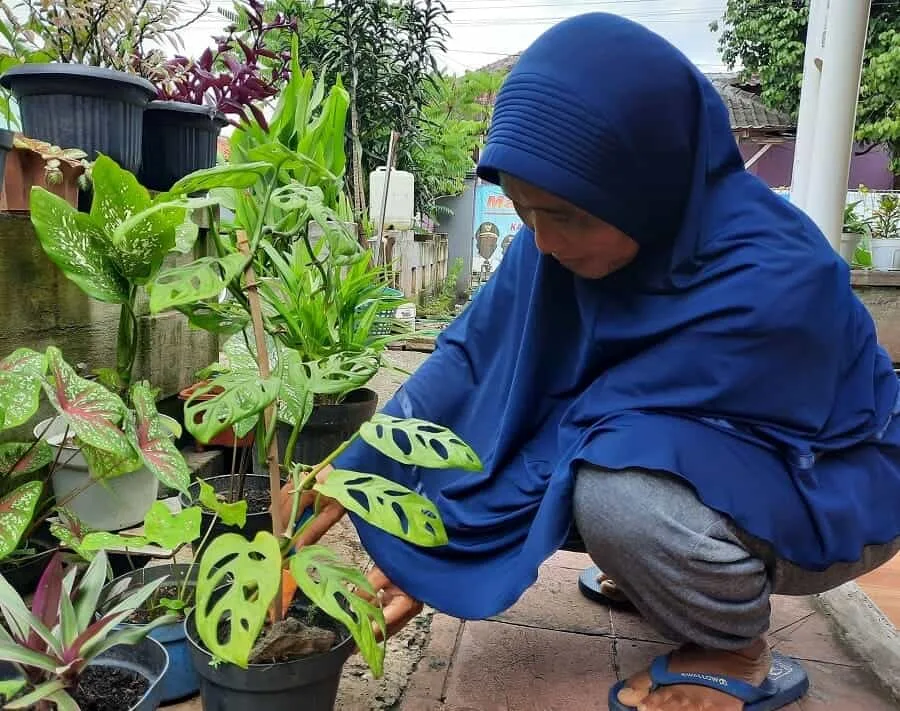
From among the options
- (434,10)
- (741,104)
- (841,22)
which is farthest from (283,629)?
(741,104)

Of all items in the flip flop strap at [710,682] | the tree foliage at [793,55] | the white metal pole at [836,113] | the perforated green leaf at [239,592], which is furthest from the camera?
the tree foliage at [793,55]

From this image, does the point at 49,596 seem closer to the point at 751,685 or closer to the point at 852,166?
the point at 751,685

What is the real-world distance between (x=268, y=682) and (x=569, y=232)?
2.26 feet

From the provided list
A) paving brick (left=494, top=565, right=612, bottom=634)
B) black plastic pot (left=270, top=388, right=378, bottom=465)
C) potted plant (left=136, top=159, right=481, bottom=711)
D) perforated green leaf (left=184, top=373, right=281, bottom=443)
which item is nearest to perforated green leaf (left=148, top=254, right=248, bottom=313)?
potted plant (left=136, top=159, right=481, bottom=711)

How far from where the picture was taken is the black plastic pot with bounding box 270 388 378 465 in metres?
1.81

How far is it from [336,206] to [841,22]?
1.70 metres

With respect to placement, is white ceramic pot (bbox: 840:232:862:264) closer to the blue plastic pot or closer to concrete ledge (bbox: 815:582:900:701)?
concrete ledge (bbox: 815:582:900:701)

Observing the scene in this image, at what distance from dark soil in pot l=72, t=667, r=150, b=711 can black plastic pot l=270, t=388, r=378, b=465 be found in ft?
2.88

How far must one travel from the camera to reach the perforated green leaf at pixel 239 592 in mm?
708

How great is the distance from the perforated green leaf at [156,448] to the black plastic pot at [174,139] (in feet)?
3.46

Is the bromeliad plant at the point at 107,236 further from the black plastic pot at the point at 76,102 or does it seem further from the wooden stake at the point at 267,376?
the black plastic pot at the point at 76,102

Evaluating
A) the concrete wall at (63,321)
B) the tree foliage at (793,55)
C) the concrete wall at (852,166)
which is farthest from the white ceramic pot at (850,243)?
the concrete wall at (852,166)

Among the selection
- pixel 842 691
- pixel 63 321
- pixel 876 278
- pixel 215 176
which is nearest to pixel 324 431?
pixel 63 321

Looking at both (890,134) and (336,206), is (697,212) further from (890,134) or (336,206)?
(890,134)
